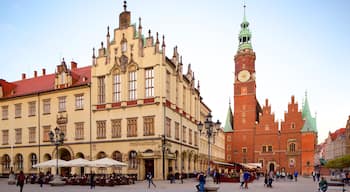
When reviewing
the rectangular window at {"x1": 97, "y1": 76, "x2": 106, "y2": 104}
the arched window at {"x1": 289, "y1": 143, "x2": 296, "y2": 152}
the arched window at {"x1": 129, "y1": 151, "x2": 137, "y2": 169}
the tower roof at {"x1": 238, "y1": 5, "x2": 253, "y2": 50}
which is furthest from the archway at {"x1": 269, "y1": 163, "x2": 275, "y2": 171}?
the rectangular window at {"x1": 97, "y1": 76, "x2": 106, "y2": 104}

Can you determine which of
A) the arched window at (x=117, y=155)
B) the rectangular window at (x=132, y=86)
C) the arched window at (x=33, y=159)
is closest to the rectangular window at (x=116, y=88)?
the rectangular window at (x=132, y=86)

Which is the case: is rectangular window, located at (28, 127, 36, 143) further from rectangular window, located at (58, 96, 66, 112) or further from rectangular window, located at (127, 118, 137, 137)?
rectangular window, located at (127, 118, 137, 137)

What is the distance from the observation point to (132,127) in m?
44.8

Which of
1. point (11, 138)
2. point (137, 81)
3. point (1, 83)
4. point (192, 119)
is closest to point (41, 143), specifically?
point (11, 138)

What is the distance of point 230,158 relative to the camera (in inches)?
3654

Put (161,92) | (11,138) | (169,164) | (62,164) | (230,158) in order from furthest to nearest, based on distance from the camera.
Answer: (230,158) → (11,138) → (169,164) → (161,92) → (62,164)

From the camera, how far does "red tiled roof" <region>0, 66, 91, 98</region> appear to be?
5200cm

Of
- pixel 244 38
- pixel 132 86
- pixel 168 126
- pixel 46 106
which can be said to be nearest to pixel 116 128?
pixel 132 86

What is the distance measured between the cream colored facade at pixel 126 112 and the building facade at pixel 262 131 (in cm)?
3752

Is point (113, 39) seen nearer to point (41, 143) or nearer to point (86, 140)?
point (86, 140)

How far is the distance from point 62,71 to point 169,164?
760 inches

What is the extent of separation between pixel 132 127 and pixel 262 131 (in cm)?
5009

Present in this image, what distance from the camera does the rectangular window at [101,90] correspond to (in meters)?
47.8

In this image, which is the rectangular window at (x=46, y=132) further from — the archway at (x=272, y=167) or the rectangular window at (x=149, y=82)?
the archway at (x=272, y=167)
